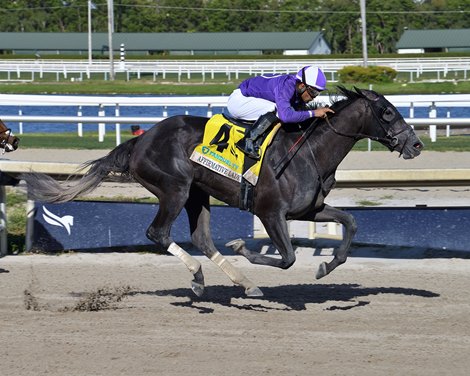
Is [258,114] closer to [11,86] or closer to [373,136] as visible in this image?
[373,136]

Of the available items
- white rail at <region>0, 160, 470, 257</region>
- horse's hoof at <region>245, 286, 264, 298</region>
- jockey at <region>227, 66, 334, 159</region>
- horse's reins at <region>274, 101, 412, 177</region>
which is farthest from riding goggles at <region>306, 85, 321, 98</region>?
white rail at <region>0, 160, 470, 257</region>

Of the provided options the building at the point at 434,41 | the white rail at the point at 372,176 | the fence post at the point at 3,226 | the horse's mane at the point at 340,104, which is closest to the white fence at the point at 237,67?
the building at the point at 434,41

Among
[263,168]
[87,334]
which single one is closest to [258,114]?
[263,168]

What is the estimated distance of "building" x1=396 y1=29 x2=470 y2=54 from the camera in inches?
2383

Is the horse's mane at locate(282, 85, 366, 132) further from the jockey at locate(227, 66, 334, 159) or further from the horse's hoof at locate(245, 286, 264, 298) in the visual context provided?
the horse's hoof at locate(245, 286, 264, 298)

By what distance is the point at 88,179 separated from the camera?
23.5 ft

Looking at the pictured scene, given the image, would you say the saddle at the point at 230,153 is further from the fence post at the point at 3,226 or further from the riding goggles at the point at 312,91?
the fence post at the point at 3,226

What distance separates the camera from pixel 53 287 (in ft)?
23.9

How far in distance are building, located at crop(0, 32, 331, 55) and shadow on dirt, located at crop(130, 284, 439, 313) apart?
54522 mm

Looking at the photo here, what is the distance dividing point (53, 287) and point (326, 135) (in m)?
2.42

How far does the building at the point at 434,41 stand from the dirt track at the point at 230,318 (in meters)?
54.4

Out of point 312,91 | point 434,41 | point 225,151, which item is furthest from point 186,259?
point 434,41

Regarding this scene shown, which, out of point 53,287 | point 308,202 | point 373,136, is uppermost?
point 373,136

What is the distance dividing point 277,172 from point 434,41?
2243 inches
